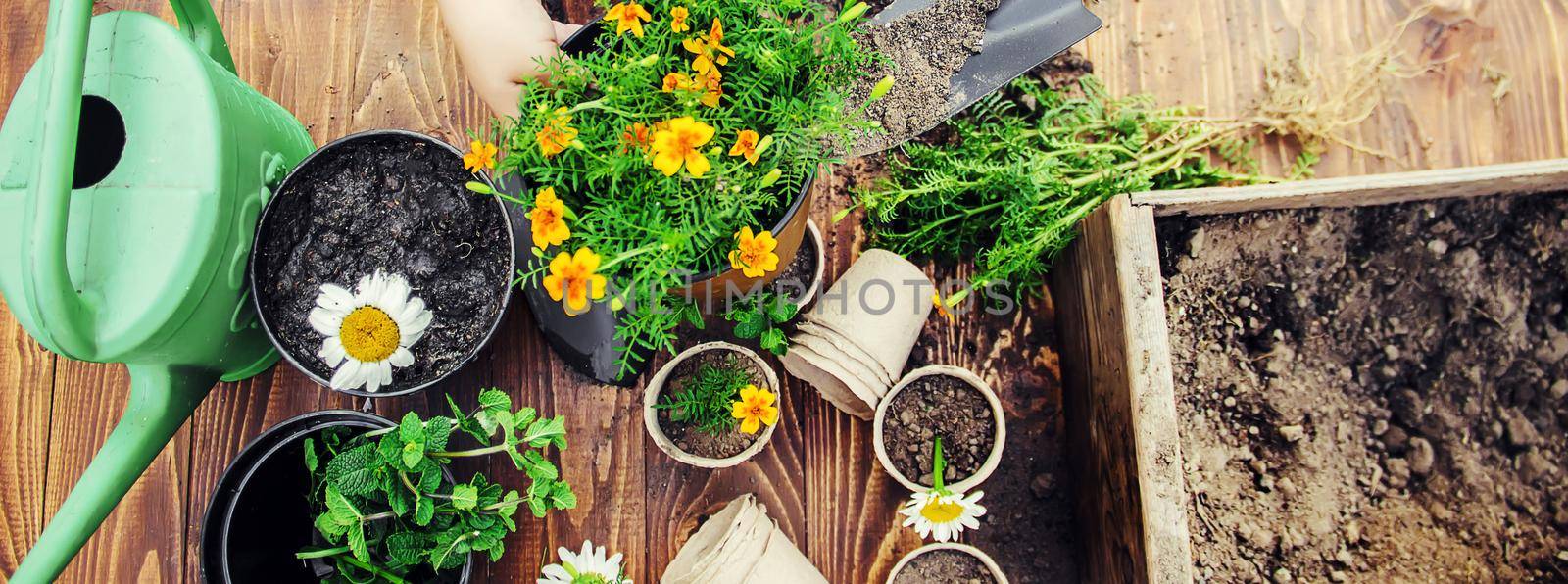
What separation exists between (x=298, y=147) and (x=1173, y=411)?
4.15 ft

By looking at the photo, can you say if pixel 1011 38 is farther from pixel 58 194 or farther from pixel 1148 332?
pixel 58 194

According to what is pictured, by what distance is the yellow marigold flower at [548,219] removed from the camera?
0.78 metres

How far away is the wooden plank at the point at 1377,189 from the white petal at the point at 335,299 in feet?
3.31

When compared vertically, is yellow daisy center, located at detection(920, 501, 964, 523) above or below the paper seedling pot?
below

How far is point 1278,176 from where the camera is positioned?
1357 millimetres

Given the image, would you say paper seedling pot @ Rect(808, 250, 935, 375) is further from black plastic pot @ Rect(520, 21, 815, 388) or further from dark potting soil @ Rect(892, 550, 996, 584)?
dark potting soil @ Rect(892, 550, 996, 584)

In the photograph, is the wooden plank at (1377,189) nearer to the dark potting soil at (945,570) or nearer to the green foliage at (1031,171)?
the green foliage at (1031,171)

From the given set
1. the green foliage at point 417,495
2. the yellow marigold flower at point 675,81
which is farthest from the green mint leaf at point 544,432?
the yellow marigold flower at point 675,81

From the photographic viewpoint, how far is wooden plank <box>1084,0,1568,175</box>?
53.4 inches

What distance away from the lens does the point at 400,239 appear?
110 cm

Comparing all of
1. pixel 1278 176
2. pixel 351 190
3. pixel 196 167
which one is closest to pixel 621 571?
pixel 351 190

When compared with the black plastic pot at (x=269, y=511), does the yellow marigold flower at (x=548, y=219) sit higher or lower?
higher

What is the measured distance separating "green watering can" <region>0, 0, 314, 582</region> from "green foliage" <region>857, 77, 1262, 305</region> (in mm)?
863

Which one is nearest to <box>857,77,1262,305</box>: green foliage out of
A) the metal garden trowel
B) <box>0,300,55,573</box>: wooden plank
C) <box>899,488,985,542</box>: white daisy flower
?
the metal garden trowel
